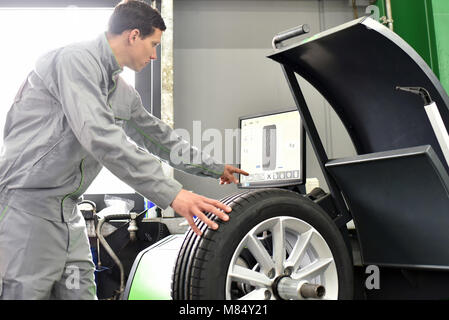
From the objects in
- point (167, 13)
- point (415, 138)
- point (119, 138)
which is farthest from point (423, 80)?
point (167, 13)

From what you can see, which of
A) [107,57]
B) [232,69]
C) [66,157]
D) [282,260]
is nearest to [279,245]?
[282,260]

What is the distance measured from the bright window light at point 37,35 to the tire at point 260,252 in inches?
78.0

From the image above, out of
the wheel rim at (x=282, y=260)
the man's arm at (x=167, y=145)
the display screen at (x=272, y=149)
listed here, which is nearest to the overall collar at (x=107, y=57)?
the man's arm at (x=167, y=145)

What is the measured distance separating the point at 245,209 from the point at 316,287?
28 cm

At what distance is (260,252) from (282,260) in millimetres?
95

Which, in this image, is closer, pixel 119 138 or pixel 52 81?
pixel 119 138

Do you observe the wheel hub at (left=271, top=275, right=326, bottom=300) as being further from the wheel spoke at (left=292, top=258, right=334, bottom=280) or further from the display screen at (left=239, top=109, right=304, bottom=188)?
the display screen at (left=239, top=109, right=304, bottom=188)

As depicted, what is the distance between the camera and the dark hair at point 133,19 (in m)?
1.50

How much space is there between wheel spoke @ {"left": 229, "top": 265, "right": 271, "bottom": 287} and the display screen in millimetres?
1350

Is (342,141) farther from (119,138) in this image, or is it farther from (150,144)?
(119,138)

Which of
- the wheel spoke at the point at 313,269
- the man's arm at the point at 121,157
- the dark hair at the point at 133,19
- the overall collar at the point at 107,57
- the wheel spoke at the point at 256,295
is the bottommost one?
the wheel spoke at the point at 256,295

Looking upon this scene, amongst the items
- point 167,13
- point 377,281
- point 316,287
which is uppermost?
point 167,13

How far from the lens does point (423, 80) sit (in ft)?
3.87

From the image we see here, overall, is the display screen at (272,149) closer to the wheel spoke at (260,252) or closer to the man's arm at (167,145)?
the man's arm at (167,145)
